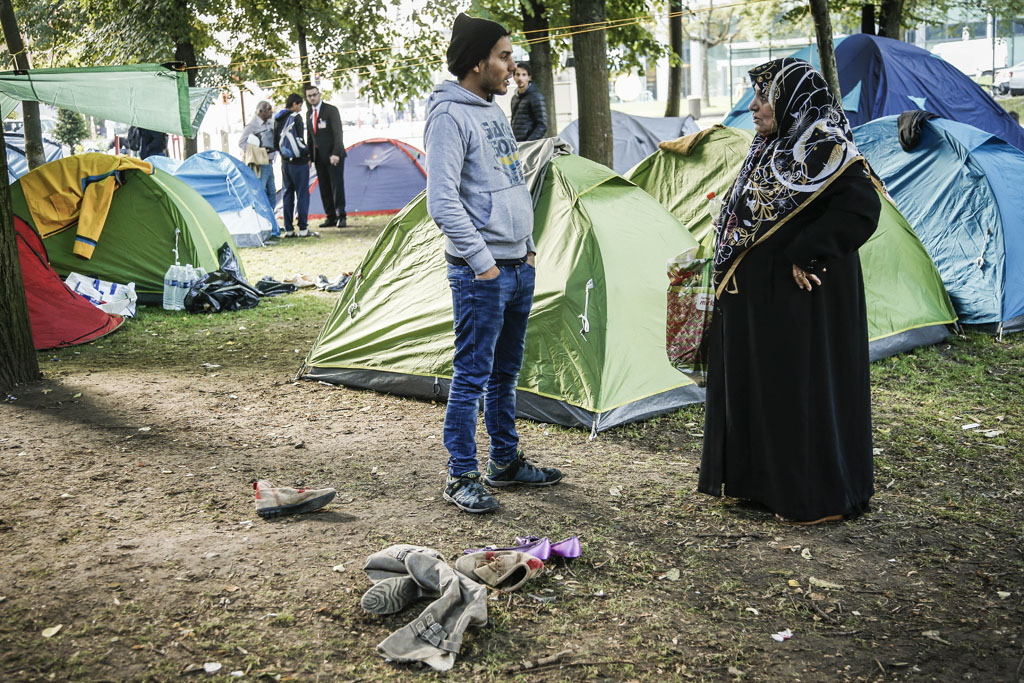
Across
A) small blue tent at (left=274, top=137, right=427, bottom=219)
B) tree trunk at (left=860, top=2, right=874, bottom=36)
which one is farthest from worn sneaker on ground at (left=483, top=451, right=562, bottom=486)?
tree trunk at (left=860, top=2, right=874, bottom=36)

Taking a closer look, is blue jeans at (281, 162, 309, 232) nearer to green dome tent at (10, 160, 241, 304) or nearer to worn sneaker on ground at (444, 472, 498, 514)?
green dome tent at (10, 160, 241, 304)

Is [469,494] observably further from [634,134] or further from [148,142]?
[148,142]

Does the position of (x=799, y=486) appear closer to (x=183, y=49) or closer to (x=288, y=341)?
(x=288, y=341)

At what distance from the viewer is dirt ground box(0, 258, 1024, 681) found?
2.87 meters

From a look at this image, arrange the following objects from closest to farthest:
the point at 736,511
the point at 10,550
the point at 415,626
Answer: the point at 415,626 → the point at 10,550 → the point at 736,511

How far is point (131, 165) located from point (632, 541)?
7203mm

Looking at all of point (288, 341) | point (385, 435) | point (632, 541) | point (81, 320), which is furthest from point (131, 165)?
point (632, 541)

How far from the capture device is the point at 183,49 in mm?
15859

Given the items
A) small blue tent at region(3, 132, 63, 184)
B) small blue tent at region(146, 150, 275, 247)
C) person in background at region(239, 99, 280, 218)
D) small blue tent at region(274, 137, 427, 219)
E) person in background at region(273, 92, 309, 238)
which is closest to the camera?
small blue tent at region(146, 150, 275, 247)

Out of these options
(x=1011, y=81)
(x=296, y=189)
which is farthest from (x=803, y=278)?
(x=1011, y=81)

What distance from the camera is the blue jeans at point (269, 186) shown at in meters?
13.6

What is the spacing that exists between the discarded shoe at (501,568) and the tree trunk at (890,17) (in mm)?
12661

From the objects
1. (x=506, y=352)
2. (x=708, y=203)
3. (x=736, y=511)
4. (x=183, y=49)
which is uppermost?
(x=183, y=49)

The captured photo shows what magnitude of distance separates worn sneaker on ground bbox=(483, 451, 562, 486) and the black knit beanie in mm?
1716
